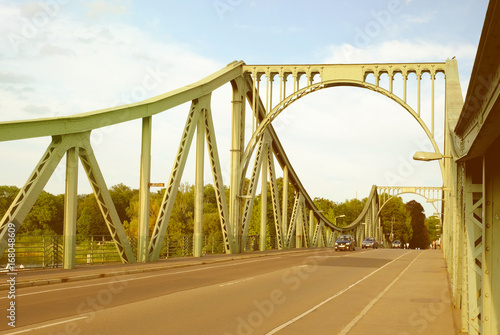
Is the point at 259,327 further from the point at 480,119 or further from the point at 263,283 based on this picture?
the point at 263,283

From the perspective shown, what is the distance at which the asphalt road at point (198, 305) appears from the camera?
11.0m

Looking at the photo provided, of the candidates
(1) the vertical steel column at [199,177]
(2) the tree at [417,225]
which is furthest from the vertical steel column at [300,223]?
(2) the tree at [417,225]

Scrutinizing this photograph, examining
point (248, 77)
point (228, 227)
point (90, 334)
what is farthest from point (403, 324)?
point (248, 77)

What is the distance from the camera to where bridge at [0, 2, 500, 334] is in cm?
831

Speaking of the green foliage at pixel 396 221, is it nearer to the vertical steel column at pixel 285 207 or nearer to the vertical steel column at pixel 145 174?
the vertical steel column at pixel 285 207

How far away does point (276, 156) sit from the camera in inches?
2176

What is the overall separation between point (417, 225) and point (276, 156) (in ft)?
427

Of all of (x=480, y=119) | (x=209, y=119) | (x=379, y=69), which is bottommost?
(x=480, y=119)

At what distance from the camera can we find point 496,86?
18.7 ft

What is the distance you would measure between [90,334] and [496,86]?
7299 millimetres

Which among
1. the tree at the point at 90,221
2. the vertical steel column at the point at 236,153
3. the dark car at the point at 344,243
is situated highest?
the vertical steel column at the point at 236,153

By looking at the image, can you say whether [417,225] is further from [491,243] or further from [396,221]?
[491,243]

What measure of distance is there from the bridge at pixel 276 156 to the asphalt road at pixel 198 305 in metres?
2.72

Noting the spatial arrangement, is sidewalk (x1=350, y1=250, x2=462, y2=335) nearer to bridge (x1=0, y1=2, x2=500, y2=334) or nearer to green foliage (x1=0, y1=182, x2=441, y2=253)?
bridge (x1=0, y1=2, x2=500, y2=334)
